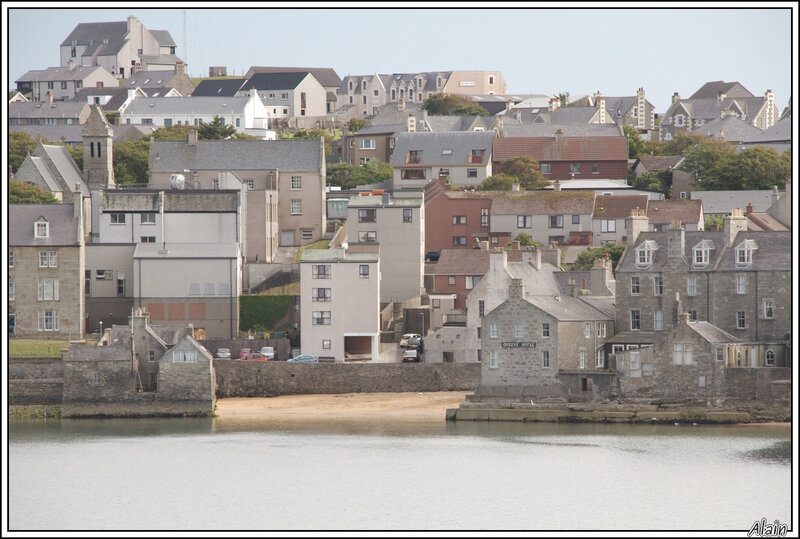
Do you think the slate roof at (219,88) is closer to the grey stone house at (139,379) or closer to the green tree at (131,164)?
the green tree at (131,164)

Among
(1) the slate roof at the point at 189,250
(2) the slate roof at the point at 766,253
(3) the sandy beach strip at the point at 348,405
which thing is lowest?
(3) the sandy beach strip at the point at 348,405

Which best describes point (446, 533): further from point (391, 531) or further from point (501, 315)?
point (501, 315)

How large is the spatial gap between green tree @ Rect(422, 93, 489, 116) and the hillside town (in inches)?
907

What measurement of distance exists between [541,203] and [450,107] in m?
52.8

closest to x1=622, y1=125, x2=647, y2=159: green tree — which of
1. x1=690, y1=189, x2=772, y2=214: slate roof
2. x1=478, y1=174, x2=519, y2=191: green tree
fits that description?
x1=478, y1=174, x2=519, y2=191: green tree

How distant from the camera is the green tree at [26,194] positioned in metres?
75.2

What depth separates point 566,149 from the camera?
9644 cm

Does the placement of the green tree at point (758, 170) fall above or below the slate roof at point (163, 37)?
below

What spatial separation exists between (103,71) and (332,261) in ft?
330

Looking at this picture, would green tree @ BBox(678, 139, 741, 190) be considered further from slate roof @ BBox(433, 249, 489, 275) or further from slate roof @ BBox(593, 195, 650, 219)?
slate roof @ BBox(433, 249, 489, 275)

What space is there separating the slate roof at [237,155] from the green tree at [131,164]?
6.57 metres

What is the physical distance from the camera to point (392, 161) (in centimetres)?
9431

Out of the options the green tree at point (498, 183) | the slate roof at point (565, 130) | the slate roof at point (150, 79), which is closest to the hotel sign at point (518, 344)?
the green tree at point (498, 183)

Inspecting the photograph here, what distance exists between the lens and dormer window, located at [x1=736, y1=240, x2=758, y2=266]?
187 ft
